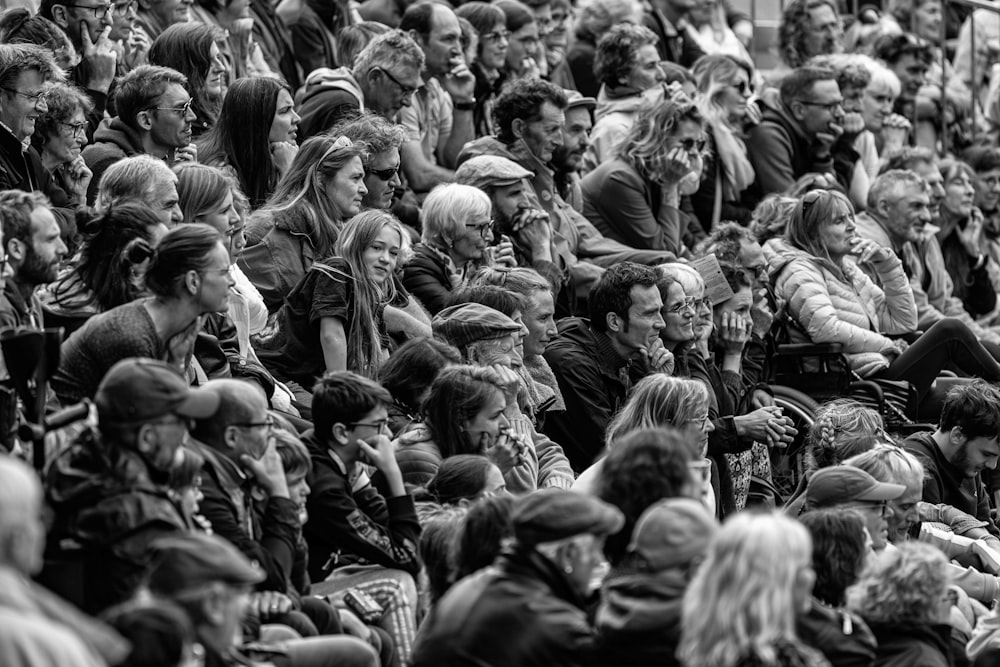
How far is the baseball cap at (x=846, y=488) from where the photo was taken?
7219 millimetres

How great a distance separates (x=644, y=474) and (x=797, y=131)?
6.78 m

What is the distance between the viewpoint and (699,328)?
29.8 feet

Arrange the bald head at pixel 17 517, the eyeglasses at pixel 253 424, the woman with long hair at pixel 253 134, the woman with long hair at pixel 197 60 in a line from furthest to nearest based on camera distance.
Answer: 1. the woman with long hair at pixel 197 60
2. the woman with long hair at pixel 253 134
3. the eyeglasses at pixel 253 424
4. the bald head at pixel 17 517

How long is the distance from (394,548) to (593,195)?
14.3 ft

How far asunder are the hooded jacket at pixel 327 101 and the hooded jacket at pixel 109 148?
1.30 metres

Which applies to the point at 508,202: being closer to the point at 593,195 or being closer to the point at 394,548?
the point at 593,195

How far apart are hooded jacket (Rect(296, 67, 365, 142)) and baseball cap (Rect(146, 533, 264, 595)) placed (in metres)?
4.76

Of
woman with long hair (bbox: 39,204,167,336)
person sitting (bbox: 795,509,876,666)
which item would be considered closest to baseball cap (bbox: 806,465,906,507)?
person sitting (bbox: 795,509,876,666)

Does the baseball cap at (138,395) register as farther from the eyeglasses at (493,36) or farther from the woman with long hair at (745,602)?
the eyeglasses at (493,36)

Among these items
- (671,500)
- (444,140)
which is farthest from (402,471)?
(444,140)

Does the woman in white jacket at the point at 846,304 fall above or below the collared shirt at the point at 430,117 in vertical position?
below

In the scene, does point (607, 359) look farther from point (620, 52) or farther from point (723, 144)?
point (620, 52)

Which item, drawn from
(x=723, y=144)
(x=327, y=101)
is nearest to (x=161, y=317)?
(x=327, y=101)

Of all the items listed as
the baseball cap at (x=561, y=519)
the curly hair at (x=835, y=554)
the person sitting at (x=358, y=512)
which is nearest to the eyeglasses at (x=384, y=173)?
the person sitting at (x=358, y=512)
